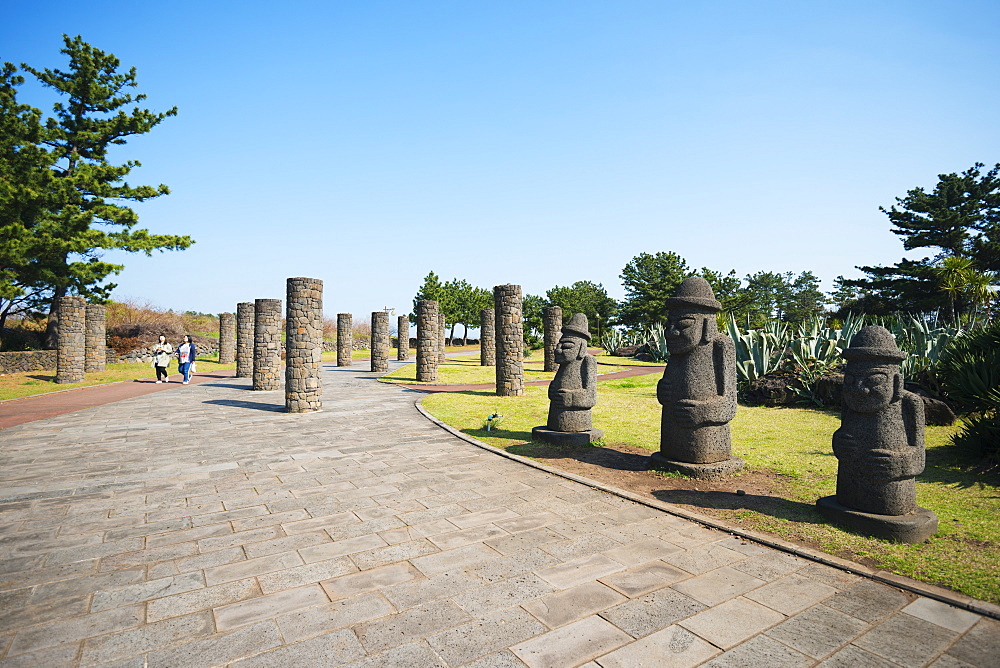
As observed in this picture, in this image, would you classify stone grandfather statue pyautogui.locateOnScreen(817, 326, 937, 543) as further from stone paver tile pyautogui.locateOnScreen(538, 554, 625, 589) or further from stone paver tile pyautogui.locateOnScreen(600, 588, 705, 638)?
stone paver tile pyautogui.locateOnScreen(538, 554, 625, 589)

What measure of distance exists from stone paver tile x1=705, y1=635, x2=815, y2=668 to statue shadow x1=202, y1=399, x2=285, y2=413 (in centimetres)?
1230

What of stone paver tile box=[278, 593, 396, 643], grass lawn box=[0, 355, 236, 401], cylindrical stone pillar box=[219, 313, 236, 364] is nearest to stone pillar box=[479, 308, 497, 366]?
grass lawn box=[0, 355, 236, 401]

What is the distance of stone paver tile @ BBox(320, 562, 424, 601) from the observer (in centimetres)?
381

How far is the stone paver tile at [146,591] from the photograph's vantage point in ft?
12.1

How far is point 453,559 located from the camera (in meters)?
4.33

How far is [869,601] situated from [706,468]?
288 cm

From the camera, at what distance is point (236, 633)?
3.27 m

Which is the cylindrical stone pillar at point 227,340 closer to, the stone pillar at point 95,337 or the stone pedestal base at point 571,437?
the stone pillar at point 95,337

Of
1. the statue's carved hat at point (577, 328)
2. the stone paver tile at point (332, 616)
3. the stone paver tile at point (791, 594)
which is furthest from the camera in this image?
the statue's carved hat at point (577, 328)

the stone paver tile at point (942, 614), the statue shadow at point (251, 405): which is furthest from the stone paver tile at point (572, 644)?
the statue shadow at point (251, 405)

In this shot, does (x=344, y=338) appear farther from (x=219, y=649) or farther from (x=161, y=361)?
(x=219, y=649)

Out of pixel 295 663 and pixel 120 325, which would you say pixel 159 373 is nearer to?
pixel 120 325

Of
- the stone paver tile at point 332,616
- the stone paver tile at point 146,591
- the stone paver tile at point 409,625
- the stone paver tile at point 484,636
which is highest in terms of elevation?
the stone paver tile at point 484,636

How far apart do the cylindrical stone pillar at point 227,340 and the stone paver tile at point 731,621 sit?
34.2 metres
